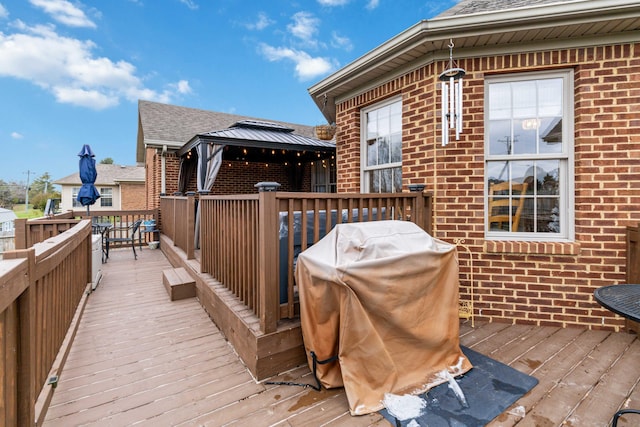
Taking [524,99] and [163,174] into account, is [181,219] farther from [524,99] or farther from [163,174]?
[524,99]

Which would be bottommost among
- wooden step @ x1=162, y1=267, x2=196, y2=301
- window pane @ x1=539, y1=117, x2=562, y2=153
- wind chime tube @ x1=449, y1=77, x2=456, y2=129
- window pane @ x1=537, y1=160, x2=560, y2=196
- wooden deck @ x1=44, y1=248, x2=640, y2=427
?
wooden deck @ x1=44, y1=248, x2=640, y2=427

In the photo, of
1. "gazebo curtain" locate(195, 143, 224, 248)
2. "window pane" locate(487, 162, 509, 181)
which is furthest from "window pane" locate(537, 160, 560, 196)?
"gazebo curtain" locate(195, 143, 224, 248)

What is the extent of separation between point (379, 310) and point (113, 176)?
75.7 ft

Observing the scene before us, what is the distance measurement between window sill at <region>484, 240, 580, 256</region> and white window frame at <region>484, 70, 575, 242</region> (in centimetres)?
13

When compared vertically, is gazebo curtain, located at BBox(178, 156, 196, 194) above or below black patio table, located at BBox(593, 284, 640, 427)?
above

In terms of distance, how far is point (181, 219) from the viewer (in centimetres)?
564

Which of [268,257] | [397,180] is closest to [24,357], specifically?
[268,257]

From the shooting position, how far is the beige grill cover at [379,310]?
1873mm

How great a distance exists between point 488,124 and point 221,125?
10049 mm

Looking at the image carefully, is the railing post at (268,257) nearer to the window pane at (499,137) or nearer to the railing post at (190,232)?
the window pane at (499,137)

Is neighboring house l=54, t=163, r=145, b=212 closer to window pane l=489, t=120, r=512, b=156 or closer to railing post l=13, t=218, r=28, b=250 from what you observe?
railing post l=13, t=218, r=28, b=250

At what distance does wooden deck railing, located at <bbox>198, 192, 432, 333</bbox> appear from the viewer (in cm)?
221

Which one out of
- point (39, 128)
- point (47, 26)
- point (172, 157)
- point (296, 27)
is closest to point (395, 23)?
point (296, 27)

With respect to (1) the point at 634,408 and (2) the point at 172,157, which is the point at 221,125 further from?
(1) the point at 634,408
